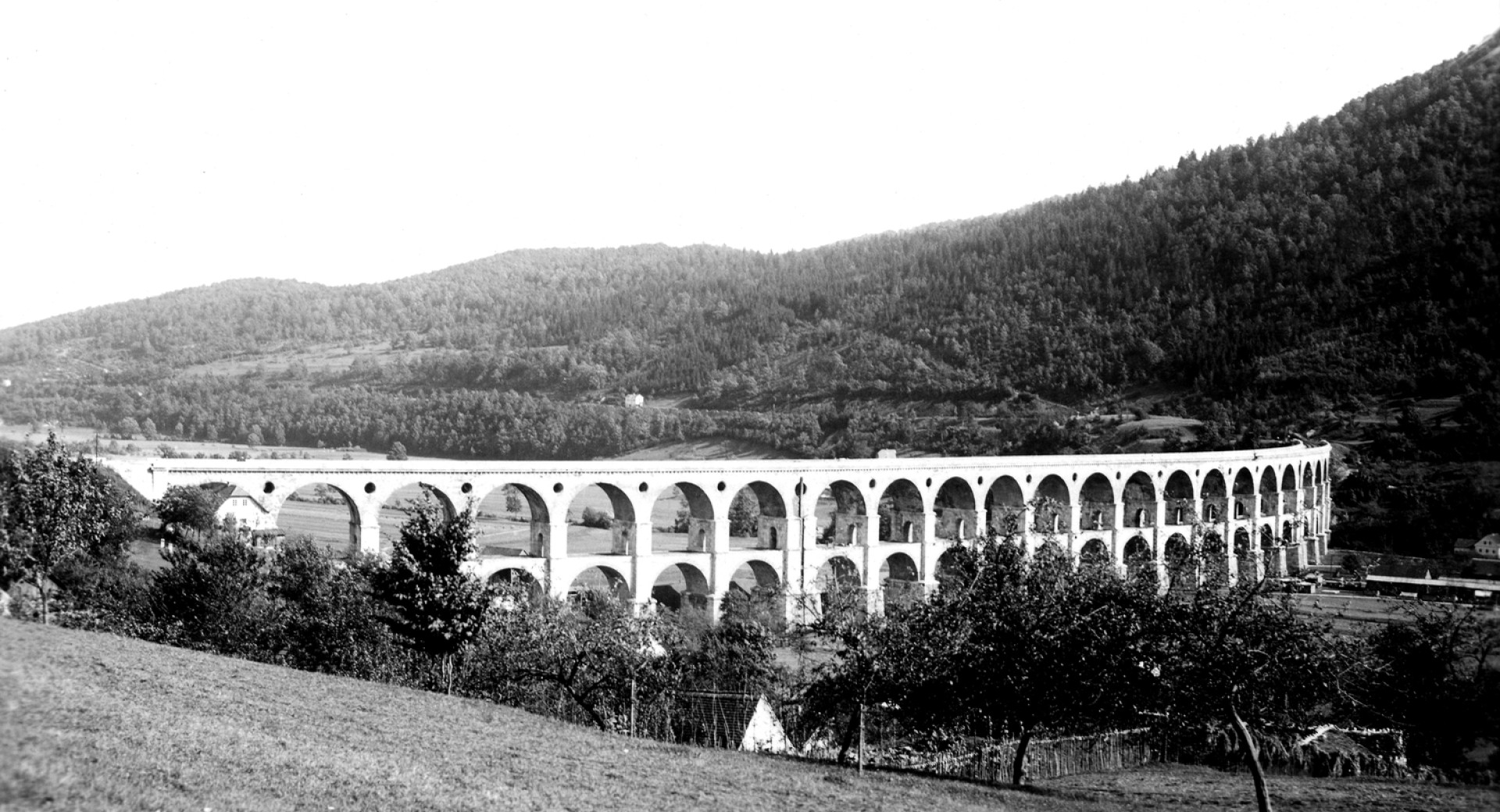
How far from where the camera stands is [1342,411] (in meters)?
81.3

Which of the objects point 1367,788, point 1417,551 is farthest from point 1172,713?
A: point 1417,551

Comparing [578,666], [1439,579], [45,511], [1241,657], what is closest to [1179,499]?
[1439,579]

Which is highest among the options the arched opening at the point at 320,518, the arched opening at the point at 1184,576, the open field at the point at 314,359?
the open field at the point at 314,359

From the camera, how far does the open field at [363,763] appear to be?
30.1ft

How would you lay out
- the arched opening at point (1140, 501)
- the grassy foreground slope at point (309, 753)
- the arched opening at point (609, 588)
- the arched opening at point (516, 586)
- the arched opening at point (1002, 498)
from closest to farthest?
the grassy foreground slope at point (309, 753)
the arched opening at point (516, 586)
the arched opening at point (609, 588)
the arched opening at point (1002, 498)
the arched opening at point (1140, 501)

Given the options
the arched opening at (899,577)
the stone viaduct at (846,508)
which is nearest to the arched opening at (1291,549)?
the stone viaduct at (846,508)

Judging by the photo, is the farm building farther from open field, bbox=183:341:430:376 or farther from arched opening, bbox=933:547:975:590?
open field, bbox=183:341:430:376

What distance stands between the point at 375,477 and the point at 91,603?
948 centimetres

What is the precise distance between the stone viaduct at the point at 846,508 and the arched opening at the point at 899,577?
3.4 inches

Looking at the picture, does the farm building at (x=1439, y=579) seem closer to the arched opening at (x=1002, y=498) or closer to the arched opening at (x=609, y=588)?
the arched opening at (x=1002, y=498)

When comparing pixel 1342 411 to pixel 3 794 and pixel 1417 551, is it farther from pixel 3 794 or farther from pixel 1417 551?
pixel 3 794

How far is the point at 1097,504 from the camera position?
5984 cm

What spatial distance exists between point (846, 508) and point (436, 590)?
35.0 meters

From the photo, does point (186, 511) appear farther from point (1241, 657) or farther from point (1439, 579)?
point (1439, 579)
